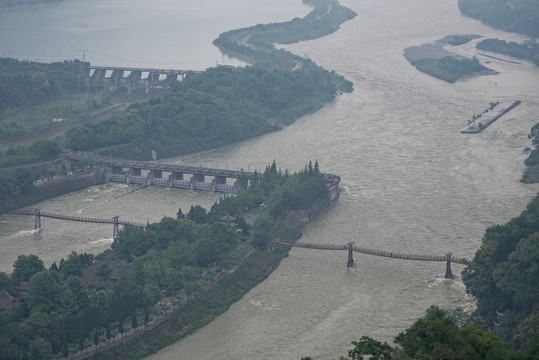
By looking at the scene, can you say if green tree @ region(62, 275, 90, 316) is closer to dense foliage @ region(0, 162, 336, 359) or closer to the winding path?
dense foliage @ region(0, 162, 336, 359)

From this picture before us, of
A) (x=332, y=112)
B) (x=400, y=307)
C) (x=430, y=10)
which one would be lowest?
(x=400, y=307)

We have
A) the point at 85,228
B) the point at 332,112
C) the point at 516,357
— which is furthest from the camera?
the point at 332,112

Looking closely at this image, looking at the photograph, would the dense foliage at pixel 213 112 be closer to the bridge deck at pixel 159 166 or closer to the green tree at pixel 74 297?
the bridge deck at pixel 159 166

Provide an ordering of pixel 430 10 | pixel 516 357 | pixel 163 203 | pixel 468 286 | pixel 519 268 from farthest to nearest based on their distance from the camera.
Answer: pixel 430 10 → pixel 163 203 → pixel 468 286 → pixel 519 268 → pixel 516 357

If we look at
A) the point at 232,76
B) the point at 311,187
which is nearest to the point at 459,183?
the point at 311,187

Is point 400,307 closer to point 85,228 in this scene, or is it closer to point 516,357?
point 516,357

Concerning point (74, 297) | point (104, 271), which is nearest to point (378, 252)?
point (104, 271)

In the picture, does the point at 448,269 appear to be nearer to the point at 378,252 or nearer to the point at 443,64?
Answer: the point at 378,252
